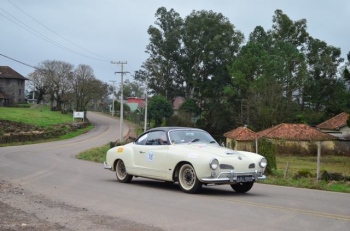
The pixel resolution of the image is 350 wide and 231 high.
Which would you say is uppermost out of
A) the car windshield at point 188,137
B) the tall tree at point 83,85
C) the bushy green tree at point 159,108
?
the tall tree at point 83,85

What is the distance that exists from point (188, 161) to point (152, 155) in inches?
65.3

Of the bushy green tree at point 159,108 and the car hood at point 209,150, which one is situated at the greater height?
the bushy green tree at point 159,108

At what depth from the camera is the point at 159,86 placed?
88062mm

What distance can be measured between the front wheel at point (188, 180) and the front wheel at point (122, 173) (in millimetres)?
2676

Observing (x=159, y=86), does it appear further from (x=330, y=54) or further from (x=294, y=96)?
(x=330, y=54)

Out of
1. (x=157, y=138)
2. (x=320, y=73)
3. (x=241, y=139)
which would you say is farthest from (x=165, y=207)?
(x=320, y=73)

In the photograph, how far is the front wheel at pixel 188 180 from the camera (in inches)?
468

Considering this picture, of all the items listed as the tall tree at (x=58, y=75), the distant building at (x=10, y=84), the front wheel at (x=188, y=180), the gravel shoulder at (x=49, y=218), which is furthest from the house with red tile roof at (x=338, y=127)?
the distant building at (x=10, y=84)

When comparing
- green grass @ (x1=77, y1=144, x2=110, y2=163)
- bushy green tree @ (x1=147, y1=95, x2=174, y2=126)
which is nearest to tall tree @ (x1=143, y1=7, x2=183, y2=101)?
bushy green tree @ (x1=147, y1=95, x2=174, y2=126)

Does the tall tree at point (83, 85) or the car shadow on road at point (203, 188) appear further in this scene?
the tall tree at point (83, 85)

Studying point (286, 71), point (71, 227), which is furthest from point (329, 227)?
point (286, 71)

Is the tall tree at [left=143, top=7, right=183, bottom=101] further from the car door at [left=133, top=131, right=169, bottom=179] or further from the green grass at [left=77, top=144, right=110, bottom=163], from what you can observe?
the car door at [left=133, top=131, right=169, bottom=179]

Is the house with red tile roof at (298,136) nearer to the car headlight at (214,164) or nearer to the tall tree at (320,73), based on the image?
the tall tree at (320,73)

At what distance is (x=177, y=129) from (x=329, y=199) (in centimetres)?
435
